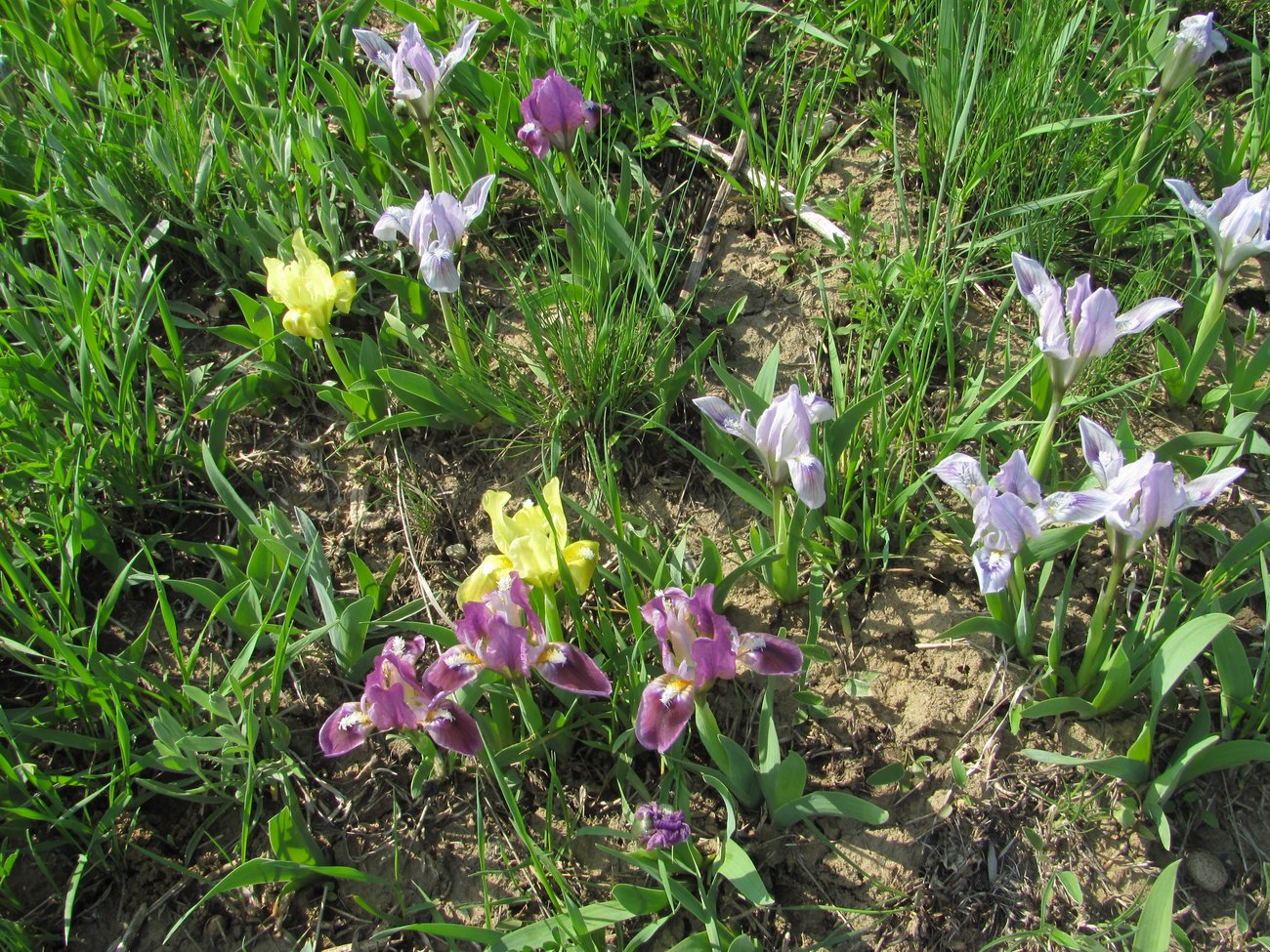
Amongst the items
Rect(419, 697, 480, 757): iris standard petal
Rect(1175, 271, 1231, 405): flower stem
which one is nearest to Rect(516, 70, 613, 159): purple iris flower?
Rect(419, 697, 480, 757): iris standard petal

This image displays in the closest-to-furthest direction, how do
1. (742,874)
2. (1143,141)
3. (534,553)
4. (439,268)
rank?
(742,874), (534,553), (439,268), (1143,141)

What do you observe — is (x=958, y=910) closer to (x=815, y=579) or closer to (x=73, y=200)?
(x=815, y=579)

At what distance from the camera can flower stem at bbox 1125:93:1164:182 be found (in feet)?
8.18

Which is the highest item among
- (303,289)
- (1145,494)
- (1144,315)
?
(1144,315)

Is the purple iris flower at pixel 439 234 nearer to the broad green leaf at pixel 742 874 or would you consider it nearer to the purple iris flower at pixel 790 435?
the purple iris flower at pixel 790 435

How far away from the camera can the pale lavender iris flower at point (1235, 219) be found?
2.01 m

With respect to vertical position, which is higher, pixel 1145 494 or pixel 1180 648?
pixel 1145 494

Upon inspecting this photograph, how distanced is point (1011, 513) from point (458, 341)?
1318 millimetres

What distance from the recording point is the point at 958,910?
181 cm

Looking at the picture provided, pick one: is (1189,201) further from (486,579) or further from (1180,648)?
(486,579)

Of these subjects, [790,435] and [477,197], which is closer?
[790,435]

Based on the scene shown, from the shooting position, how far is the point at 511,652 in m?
1.78

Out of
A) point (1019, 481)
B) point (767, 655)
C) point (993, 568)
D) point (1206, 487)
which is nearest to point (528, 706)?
point (767, 655)

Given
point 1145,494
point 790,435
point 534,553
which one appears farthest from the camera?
point 534,553
